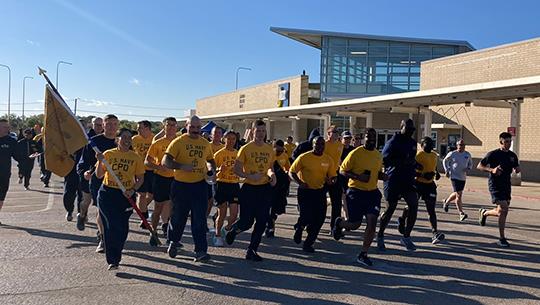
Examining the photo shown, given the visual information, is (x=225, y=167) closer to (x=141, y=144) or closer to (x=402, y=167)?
(x=141, y=144)

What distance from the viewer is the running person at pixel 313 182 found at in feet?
23.9

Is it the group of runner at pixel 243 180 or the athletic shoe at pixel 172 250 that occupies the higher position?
the group of runner at pixel 243 180

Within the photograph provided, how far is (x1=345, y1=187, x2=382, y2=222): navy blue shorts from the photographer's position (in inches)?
268

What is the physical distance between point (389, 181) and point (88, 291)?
449 centimetres

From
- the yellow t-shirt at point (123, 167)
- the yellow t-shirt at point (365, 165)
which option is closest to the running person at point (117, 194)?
the yellow t-shirt at point (123, 167)

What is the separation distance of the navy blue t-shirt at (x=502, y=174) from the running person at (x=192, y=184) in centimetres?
477

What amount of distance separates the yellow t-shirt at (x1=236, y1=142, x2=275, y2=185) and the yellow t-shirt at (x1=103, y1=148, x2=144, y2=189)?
4.43 ft

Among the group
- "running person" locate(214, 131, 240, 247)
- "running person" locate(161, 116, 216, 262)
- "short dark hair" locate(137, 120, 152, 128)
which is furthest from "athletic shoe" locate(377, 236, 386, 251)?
"short dark hair" locate(137, 120, 152, 128)

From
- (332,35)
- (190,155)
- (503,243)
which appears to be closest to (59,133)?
(190,155)

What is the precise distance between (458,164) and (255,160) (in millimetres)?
6655

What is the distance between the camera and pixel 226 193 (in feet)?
25.8

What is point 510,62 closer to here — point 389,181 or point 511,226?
point 511,226

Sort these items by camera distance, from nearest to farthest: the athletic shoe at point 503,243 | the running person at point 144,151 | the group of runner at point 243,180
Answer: the group of runner at point 243,180 → the athletic shoe at point 503,243 → the running person at point 144,151

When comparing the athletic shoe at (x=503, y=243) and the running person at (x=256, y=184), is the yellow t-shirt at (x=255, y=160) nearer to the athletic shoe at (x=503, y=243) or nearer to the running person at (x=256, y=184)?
the running person at (x=256, y=184)
